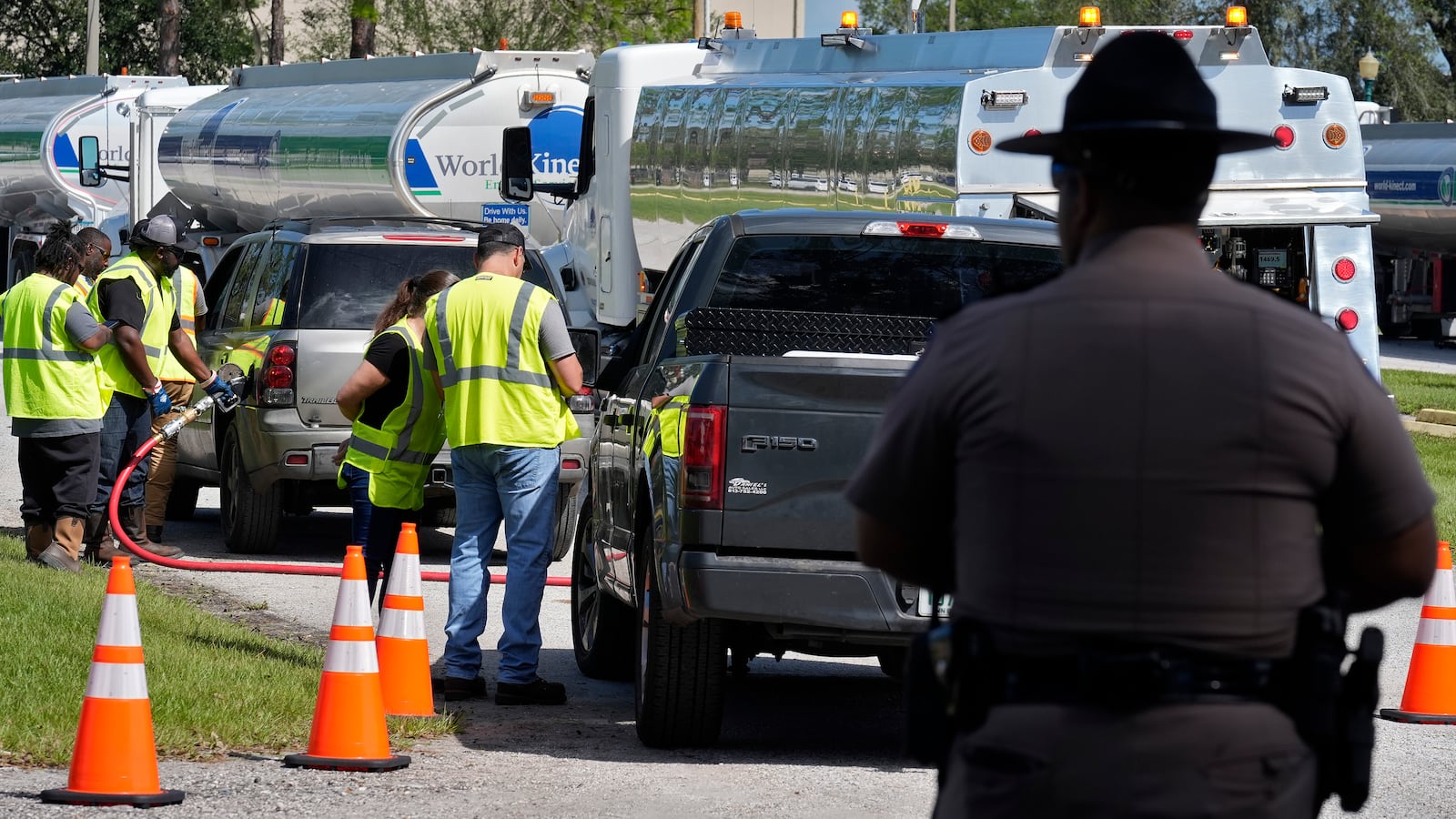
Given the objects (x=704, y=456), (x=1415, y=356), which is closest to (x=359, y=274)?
(x=704, y=456)

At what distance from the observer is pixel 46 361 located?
10.7 metres

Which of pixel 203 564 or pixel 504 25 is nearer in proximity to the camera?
pixel 203 564

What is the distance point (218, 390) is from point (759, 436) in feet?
20.3

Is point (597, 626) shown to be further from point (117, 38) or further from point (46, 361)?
point (117, 38)

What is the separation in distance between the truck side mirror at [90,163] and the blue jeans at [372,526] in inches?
862

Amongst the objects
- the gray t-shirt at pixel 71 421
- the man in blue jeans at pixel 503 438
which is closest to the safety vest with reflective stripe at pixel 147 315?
the gray t-shirt at pixel 71 421

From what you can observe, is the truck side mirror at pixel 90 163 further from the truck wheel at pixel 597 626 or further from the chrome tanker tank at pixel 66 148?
the truck wheel at pixel 597 626

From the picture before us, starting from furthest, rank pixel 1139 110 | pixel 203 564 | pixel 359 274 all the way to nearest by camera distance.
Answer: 1. pixel 359 274
2. pixel 203 564
3. pixel 1139 110

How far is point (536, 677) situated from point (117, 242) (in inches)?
906

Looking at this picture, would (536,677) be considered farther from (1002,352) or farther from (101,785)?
(1002,352)

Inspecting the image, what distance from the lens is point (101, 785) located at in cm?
591

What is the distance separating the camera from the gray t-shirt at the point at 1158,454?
266cm

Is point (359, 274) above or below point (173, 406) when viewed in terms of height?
above

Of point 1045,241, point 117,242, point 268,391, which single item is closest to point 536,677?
point 1045,241
